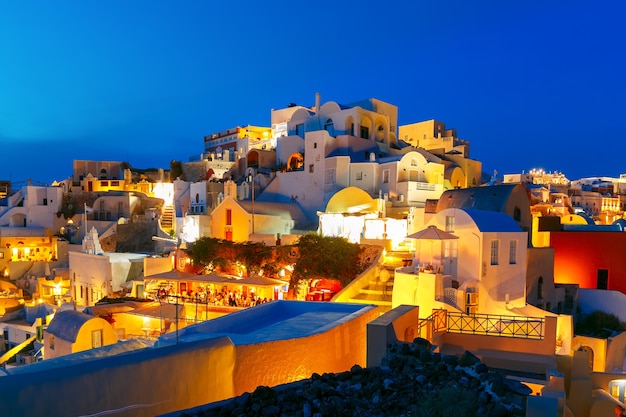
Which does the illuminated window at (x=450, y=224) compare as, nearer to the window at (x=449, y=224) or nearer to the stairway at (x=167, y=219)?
the window at (x=449, y=224)

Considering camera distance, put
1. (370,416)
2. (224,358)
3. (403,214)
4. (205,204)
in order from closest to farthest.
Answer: (370,416) < (224,358) < (403,214) < (205,204)

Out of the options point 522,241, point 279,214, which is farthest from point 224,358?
point 279,214

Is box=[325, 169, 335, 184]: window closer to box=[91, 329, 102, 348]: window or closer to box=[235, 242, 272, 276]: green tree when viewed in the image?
box=[235, 242, 272, 276]: green tree

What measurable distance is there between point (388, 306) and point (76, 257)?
2124 cm

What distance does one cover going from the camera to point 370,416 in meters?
4.11

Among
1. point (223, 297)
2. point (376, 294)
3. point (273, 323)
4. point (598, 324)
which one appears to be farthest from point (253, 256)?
point (598, 324)

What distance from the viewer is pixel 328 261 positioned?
1956cm

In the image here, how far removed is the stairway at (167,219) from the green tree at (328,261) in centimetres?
1931

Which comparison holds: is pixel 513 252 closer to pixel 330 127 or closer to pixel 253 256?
pixel 253 256

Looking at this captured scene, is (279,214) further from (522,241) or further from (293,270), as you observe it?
(522,241)

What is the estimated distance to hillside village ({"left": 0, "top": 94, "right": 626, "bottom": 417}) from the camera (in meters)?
6.49

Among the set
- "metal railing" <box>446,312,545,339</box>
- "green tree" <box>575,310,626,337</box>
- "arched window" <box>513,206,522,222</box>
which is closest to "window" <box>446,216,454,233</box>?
"metal railing" <box>446,312,545,339</box>

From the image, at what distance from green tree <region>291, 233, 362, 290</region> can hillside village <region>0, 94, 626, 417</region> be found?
20.3 inches

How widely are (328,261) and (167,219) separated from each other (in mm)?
22207
